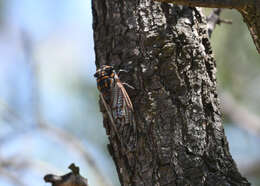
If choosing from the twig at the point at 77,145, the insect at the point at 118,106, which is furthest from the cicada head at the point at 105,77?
the twig at the point at 77,145

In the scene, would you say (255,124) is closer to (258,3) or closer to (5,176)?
(5,176)

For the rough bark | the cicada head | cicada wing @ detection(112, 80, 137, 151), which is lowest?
cicada wing @ detection(112, 80, 137, 151)

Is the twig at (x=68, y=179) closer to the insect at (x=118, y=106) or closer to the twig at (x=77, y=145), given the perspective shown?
the insect at (x=118, y=106)

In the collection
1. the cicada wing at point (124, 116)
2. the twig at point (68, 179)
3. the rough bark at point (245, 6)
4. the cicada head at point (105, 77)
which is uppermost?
the cicada head at point (105, 77)

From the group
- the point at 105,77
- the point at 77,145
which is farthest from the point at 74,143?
the point at 105,77

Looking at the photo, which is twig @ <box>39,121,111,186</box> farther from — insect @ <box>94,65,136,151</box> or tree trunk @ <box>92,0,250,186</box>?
tree trunk @ <box>92,0,250,186</box>

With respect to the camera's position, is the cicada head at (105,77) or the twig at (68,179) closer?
the twig at (68,179)

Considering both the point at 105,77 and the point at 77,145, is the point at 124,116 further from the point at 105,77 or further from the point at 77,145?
the point at 77,145

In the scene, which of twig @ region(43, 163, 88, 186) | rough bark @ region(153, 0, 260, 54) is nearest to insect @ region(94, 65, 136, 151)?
twig @ region(43, 163, 88, 186)

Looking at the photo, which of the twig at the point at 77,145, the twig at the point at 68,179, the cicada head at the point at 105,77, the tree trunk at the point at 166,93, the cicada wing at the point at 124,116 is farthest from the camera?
the twig at the point at 77,145
